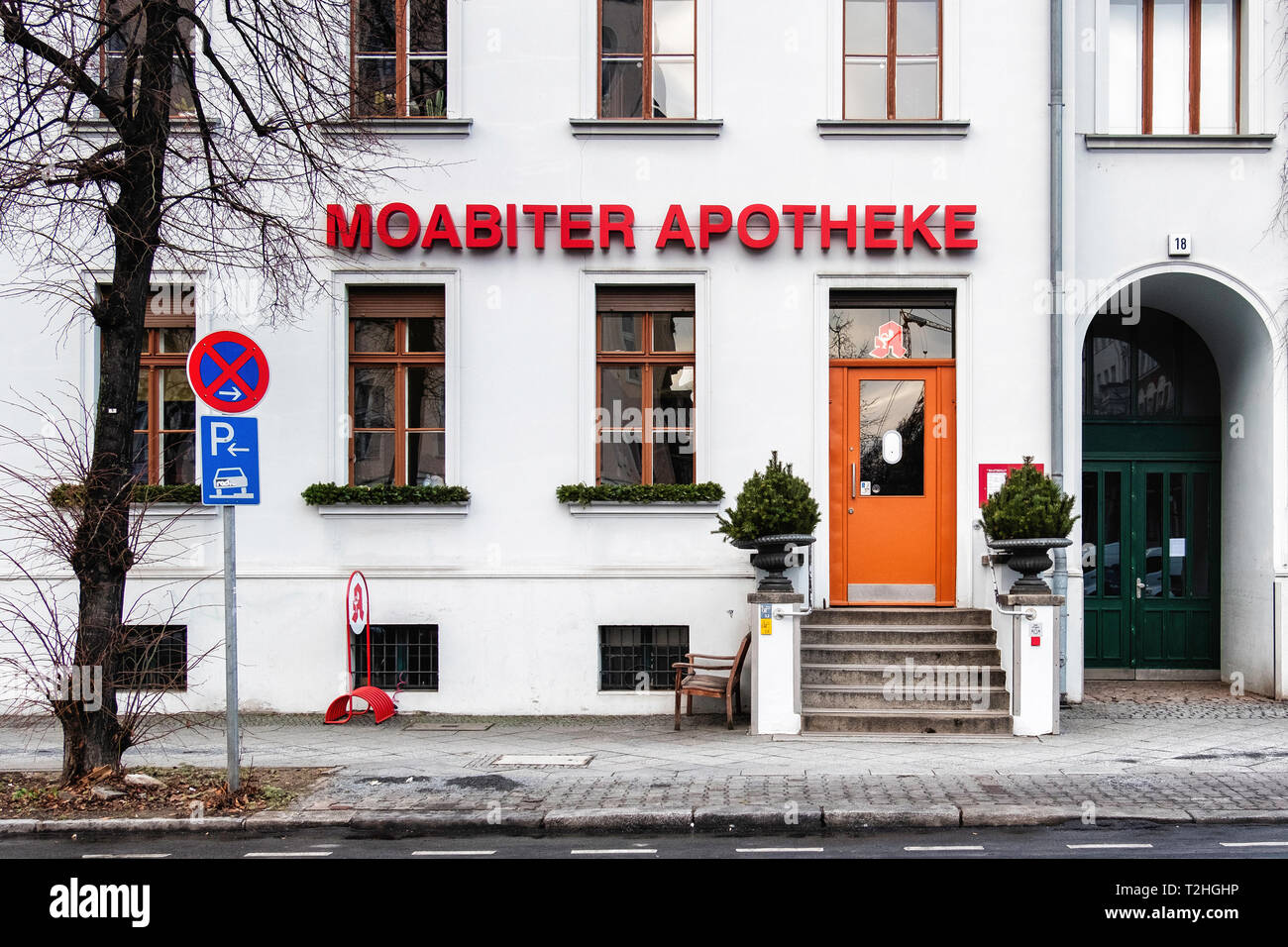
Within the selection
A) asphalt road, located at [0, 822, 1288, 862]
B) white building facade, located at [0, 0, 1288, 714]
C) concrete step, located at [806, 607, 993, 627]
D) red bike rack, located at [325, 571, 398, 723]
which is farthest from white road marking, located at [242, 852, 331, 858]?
concrete step, located at [806, 607, 993, 627]

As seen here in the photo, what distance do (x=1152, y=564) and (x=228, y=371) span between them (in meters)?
10.8

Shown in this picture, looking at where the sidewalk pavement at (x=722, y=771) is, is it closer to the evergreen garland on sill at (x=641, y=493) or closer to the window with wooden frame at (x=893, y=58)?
the evergreen garland on sill at (x=641, y=493)

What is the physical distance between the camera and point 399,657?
11.8 meters

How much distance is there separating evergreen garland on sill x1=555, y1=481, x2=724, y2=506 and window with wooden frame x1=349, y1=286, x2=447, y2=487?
158 cm

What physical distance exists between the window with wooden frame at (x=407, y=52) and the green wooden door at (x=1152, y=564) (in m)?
8.85

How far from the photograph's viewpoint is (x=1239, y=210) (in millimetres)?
12164

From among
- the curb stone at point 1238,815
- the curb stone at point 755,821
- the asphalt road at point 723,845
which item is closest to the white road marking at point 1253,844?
the asphalt road at point 723,845

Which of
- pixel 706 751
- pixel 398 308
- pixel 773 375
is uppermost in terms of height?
pixel 398 308

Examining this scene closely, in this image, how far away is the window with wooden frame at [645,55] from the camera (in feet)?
39.5

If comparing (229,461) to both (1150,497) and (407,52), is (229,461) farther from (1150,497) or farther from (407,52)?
(1150,497)

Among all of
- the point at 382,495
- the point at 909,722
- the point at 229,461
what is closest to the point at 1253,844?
the point at 909,722

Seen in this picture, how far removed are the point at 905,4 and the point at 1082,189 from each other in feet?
9.26

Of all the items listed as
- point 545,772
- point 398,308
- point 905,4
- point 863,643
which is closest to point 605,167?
point 398,308
